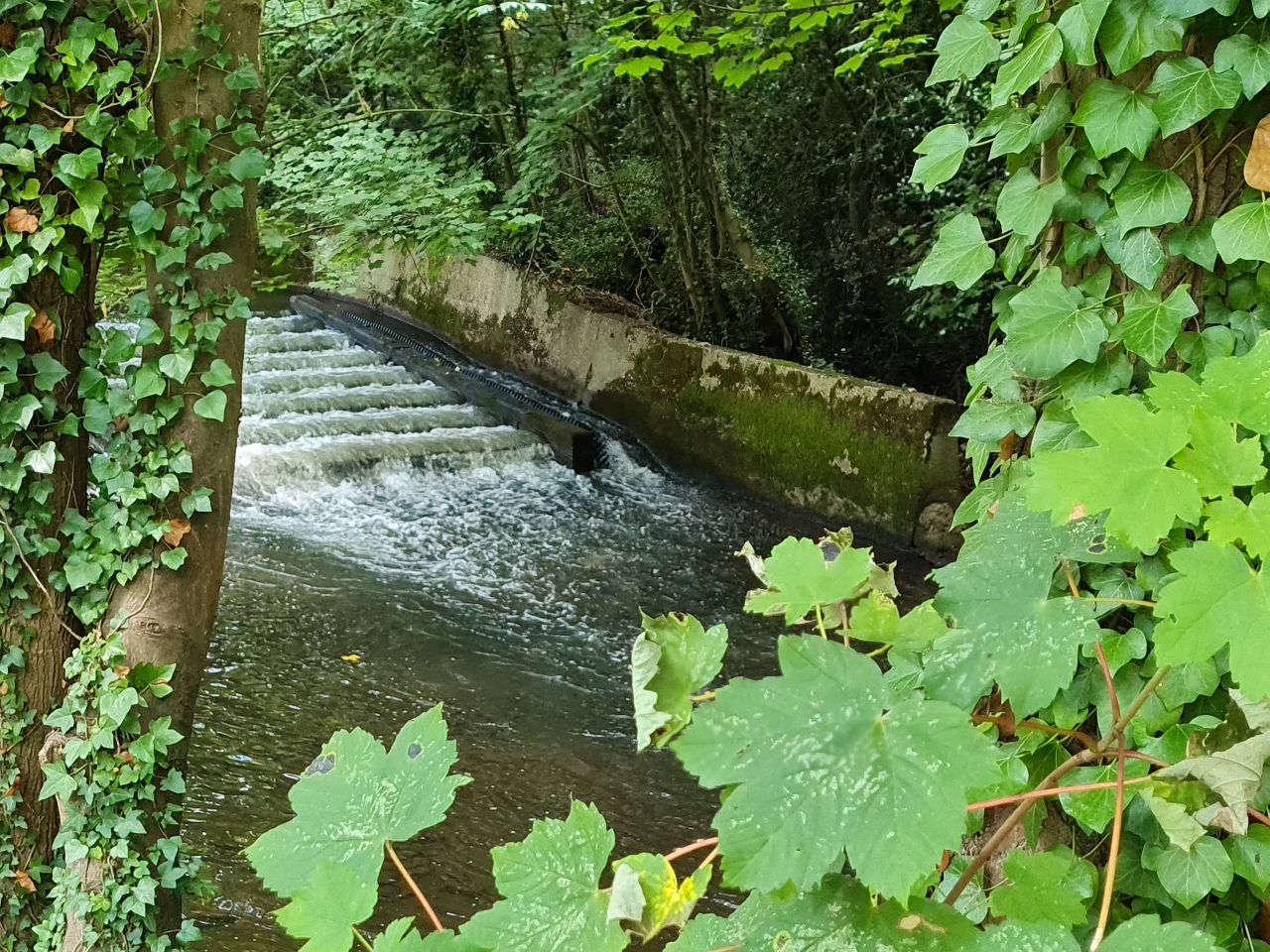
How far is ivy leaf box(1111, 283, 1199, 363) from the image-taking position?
1.04m

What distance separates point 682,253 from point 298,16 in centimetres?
399

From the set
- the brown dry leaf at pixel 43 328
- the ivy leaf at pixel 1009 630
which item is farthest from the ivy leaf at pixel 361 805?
the brown dry leaf at pixel 43 328

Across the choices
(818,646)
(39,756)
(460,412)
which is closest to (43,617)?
(39,756)

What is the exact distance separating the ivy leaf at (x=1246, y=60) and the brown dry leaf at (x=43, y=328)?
237 cm

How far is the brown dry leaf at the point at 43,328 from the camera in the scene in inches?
90.0

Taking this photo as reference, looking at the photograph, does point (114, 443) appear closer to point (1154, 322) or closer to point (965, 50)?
point (965, 50)

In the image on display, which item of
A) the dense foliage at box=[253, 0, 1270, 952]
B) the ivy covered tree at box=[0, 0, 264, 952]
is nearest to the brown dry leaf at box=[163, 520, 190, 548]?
the ivy covered tree at box=[0, 0, 264, 952]

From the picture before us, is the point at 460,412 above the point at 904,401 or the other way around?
the other way around

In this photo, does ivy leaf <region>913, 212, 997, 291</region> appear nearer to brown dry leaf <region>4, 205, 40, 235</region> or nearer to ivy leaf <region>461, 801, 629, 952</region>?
ivy leaf <region>461, 801, 629, 952</region>

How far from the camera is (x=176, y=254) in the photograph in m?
2.32

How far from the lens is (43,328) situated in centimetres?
230

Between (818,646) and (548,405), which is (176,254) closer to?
(818,646)

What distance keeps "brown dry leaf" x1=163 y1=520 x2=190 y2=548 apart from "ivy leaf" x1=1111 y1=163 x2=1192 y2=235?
221 centimetres

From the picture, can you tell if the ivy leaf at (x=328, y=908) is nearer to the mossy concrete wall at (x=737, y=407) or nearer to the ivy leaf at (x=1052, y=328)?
the ivy leaf at (x=1052, y=328)
